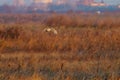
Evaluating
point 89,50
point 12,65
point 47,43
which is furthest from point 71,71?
point 47,43

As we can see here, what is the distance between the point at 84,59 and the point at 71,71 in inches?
109

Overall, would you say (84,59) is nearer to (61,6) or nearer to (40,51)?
(40,51)

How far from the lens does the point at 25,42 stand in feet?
58.3

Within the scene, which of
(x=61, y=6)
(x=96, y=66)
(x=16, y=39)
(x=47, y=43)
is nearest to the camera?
(x=96, y=66)

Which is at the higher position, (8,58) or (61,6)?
(8,58)

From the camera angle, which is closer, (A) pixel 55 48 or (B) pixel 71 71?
(B) pixel 71 71

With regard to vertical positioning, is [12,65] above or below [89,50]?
above

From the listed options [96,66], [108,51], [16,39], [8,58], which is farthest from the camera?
[16,39]

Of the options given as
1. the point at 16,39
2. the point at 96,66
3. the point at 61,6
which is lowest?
the point at 61,6

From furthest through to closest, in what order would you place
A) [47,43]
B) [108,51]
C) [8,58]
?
[47,43]
[108,51]
[8,58]

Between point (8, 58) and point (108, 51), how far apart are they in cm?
390

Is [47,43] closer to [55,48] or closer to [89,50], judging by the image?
[55,48]

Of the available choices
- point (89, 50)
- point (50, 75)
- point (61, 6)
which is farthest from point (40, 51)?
point (61, 6)

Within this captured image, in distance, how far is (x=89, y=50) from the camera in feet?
51.8
